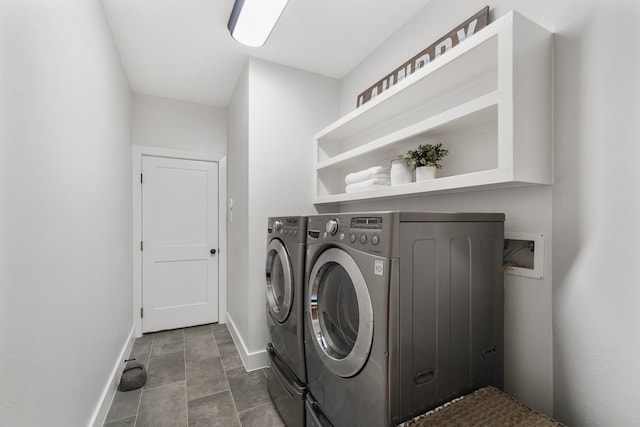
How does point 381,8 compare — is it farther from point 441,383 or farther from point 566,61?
point 441,383

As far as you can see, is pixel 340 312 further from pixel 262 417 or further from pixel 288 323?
pixel 262 417

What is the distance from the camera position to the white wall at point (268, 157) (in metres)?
2.32

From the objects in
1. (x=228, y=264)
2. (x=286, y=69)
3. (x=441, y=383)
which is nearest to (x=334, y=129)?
(x=286, y=69)

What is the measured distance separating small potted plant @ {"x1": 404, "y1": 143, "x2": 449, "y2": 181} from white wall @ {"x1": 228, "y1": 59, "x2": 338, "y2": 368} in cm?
118

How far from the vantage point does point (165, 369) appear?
2.31m

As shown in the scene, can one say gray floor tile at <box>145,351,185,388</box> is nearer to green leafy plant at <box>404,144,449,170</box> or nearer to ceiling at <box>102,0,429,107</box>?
green leafy plant at <box>404,144,449,170</box>

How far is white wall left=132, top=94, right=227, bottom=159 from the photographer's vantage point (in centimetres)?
305

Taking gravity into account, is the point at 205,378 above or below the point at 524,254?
below

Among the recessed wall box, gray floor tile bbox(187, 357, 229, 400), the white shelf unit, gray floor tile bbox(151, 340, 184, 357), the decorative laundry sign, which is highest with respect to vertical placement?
the decorative laundry sign

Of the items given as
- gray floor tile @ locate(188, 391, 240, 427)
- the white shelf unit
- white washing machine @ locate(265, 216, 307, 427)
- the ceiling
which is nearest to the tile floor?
gray floor tile @ locate(188, 391, 240, 427)

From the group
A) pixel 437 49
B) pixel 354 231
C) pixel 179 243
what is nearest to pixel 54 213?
pixel 354 231

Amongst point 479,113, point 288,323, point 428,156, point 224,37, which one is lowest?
point 288,323

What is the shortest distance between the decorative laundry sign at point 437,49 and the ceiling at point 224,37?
332 millimetres

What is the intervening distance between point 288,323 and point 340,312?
0.52 m
